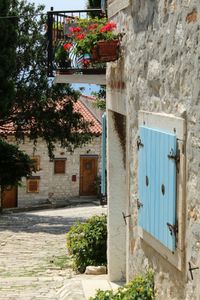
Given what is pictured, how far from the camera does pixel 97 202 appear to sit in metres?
33.8

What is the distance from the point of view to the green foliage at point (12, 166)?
930 inches

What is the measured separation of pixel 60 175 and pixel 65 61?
24.3 m

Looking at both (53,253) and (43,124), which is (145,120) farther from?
(43,124)

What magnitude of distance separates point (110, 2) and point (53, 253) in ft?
18.1

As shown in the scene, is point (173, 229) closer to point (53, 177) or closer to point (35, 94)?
point (35, 94)

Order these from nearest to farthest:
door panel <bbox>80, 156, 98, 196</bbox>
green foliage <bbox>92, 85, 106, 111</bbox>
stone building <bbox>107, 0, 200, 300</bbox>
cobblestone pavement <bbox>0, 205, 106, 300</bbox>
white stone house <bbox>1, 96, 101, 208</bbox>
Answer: stone building <bbox>107, 0, 200, 300</bbox>
cobblestone pavement <bbox>0, 205, 106, 300</bbox>
green foliage <bbox>92, 85, 106, 111</bbox>
white stone house <bbox>1, 96, 101, 208</bbox>
door panel <bbox>80, 156, 98, 196</bbox>

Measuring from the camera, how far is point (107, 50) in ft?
25.3

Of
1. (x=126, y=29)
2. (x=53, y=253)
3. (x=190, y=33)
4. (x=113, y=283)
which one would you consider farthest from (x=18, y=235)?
(x=190, y=33)

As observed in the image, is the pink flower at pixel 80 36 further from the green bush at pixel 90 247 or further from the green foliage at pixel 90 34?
the green bush at pixel 90 247

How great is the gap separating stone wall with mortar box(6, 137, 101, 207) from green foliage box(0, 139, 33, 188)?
7675 millimetres

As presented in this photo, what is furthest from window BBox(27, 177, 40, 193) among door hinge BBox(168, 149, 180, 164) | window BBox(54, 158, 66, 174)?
door hinge BBox(168, 149, 180, 164)

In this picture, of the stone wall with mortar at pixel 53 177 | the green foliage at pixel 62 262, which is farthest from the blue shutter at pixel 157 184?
the stone wall with mortar at pixel 53 177

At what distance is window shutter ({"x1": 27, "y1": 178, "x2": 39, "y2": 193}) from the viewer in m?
32.5

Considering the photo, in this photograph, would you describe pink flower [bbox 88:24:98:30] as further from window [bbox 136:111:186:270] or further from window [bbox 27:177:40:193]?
window [bbox 27:177:40:193]
